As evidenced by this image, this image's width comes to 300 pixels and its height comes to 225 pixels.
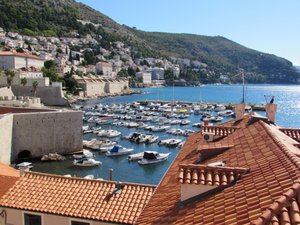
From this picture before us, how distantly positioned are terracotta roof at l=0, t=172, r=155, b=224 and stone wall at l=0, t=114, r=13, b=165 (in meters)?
16.0

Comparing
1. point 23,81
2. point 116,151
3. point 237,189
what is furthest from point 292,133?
point 23,81

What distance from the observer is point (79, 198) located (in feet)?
29.4

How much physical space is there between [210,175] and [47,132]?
24.5 meters

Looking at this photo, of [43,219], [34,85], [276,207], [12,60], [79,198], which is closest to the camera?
[276,207]

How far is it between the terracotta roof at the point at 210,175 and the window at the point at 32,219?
194 inches

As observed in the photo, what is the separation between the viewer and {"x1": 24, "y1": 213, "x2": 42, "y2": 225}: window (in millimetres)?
8777

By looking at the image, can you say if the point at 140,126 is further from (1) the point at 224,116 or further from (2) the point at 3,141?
(2) the point at 3,141

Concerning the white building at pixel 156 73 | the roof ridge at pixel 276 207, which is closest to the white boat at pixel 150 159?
the roof ridge at pixel 276 207

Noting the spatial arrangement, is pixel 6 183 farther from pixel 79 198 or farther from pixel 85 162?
pixel 85 162

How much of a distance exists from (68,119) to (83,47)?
14235cm

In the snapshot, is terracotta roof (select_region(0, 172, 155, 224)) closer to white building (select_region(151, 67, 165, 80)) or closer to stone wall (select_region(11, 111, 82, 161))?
stone wall (select_region(11, 111, 82, 161))

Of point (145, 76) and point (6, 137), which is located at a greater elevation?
point (145, 76)

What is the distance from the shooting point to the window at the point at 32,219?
28.8 feet

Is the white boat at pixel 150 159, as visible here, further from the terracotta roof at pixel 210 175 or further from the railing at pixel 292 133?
the terracotta roof at pixel 210 175
